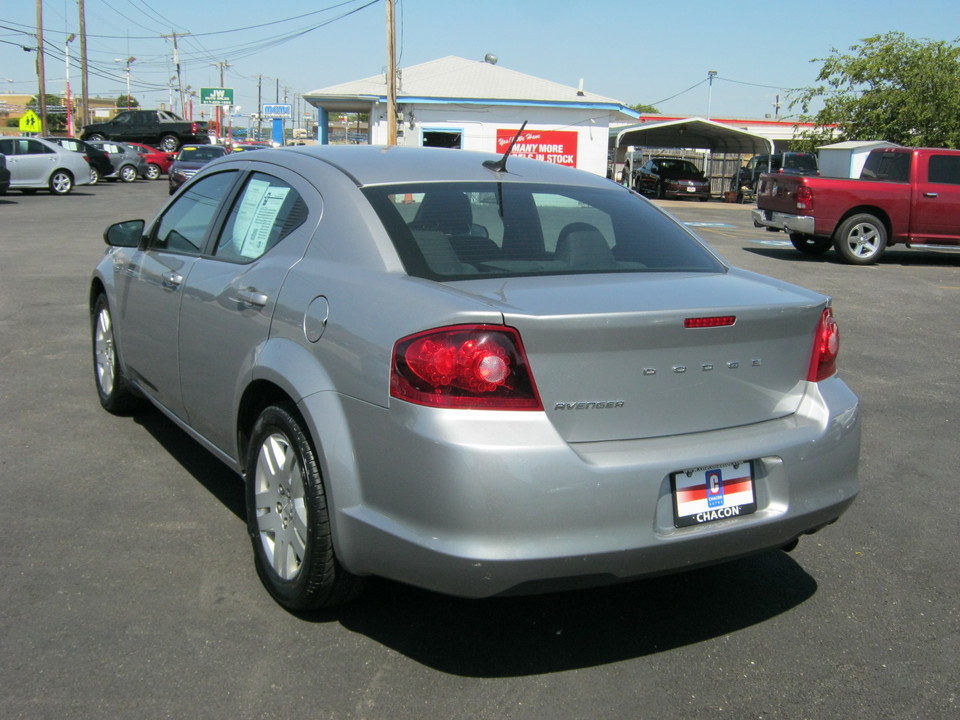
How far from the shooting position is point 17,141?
90.9ft

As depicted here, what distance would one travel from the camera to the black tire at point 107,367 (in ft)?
18.1

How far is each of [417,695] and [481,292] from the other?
1246 mm

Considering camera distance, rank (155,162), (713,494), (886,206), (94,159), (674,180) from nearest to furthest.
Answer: (713,494) < (886,206) < (94,159) < (674,180) < (155,162)

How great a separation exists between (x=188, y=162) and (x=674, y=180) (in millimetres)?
18064

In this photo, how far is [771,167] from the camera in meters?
37.3

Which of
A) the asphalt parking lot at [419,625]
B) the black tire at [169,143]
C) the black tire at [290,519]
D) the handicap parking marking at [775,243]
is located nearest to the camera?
the asphalt parking lot at [419,625]

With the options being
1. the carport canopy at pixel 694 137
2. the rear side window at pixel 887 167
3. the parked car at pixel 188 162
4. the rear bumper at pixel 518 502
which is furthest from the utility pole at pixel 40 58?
the rear bumper at pixel 518 502

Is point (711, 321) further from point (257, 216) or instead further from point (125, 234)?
point (125, 234)

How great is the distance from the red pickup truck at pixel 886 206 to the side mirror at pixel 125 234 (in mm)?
12471

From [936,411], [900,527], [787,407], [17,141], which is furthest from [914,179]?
[17,141]

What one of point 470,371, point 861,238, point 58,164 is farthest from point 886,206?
point 58,164

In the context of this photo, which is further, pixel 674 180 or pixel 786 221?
pixel 674 180

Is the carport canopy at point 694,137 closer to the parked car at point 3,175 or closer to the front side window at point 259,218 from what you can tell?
the parked car at point 3,175

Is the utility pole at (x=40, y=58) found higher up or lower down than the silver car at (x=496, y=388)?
higher up
